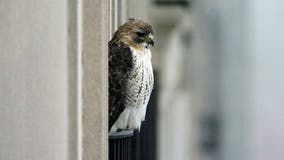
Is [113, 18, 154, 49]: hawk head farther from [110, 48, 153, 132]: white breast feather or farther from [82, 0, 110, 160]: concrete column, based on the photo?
[82, 0, 110, 160]: concrete column

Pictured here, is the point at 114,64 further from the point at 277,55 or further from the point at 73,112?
the point at 277,55

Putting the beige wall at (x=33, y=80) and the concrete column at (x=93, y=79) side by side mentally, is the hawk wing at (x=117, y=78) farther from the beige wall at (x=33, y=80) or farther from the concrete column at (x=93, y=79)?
the beige wall at (x=33, y=80)

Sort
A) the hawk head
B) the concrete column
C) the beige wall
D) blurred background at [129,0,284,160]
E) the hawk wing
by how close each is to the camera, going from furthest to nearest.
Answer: blurred background at [129,0,284,160] < the hawk head < the hawk wing < the concrete column < the beige wall

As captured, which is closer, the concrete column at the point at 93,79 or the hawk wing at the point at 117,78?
the concrete column at the point at 93,79

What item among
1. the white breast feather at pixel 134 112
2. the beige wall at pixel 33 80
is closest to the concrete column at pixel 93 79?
the beige wall at pixel 33 80

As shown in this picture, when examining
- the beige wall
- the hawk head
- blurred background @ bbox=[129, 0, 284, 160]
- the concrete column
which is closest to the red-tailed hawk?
the hawk head

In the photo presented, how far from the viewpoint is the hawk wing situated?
10.6ft

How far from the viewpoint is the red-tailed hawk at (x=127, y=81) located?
10.7ft

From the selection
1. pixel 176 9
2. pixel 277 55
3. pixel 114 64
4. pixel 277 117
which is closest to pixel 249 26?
pixel 277 55

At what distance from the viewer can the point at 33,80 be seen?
2.07 m

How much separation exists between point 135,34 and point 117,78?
38cm

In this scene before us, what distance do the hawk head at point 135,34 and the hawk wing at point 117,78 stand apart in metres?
0.14

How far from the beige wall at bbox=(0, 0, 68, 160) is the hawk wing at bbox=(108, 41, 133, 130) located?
966 millimetres

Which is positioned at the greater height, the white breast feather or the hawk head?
the hawk head
